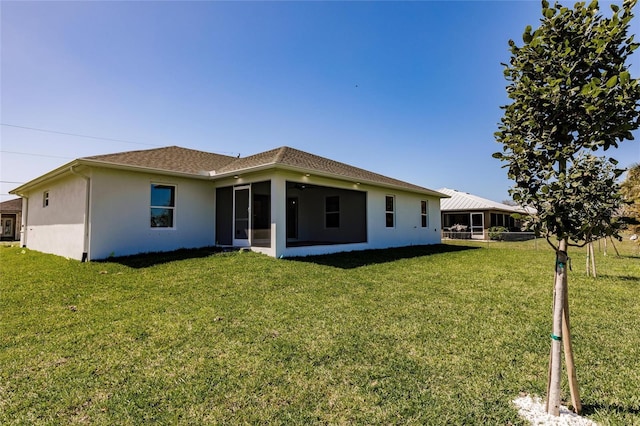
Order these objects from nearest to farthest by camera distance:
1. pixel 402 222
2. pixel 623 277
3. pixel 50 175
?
pixel 623 277, pixel 50 175, pixel 402 222

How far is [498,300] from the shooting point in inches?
230

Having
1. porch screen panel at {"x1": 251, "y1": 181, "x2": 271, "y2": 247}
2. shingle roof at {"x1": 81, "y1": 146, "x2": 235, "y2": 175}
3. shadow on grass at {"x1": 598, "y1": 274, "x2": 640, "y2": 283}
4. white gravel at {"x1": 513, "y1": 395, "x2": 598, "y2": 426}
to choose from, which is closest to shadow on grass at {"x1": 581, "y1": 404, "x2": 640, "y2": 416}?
white gravel at {"x1": 513, "y1": 395, "x2": 598, "y2": 426}

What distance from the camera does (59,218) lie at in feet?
37.1

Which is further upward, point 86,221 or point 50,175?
point 50,175

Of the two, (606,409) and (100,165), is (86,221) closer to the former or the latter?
(100,165)

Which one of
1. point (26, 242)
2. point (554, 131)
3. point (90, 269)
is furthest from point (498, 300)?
point (26, 242)

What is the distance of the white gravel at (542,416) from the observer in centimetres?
241

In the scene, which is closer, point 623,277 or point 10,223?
point 623,277

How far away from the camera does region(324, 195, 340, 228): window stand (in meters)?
15.0

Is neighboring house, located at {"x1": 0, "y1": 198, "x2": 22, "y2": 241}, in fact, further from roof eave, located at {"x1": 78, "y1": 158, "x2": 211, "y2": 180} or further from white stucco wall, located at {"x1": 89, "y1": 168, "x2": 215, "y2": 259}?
roof eave, located at {"x1": 78, "y1": 158, "x2": 211, "y2": 180}

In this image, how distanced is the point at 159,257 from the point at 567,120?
9811mm

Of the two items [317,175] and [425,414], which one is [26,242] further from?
[425,414]

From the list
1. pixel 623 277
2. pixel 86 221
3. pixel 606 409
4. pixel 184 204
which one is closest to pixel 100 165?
pixel 86 221

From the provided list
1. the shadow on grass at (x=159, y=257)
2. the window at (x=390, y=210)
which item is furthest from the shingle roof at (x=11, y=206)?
the window at (x=390, y=210)
